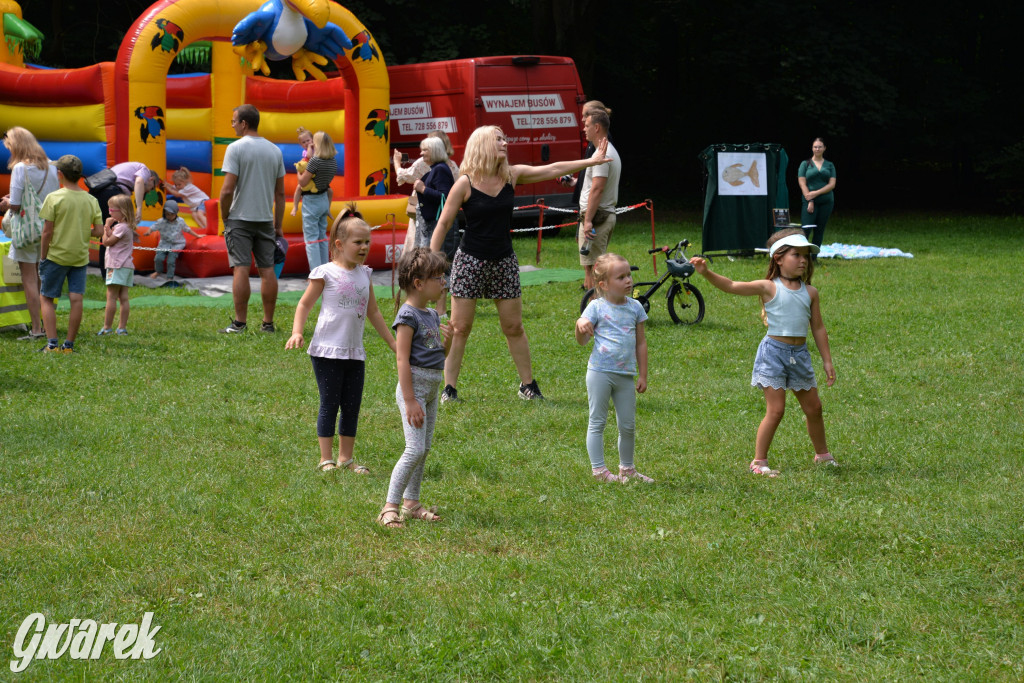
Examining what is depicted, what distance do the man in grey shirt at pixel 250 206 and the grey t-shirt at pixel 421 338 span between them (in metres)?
5.62

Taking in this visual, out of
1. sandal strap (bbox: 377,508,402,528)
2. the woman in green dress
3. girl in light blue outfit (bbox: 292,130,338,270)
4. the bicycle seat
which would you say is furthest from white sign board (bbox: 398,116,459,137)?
sandal strap (bbox: 377,508,402,528)

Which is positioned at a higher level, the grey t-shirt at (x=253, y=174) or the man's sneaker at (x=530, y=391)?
the grey t-shirt at (x=253, y=174)

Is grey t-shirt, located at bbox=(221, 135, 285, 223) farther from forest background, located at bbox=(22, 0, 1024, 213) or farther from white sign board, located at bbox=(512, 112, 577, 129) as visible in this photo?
forest background, located at bbox=(22, 0, 1024, 213)

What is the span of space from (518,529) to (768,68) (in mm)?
29199

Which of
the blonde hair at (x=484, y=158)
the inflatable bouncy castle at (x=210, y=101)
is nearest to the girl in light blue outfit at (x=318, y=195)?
the inflatable bouncy castle at (x=210, y=101)

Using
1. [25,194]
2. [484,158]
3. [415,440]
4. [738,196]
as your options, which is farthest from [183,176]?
[415,440]

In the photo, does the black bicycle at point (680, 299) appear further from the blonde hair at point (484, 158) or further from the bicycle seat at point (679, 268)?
the blonde hair at point (484, 158)

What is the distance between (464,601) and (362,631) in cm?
48

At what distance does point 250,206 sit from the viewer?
10.8 meters

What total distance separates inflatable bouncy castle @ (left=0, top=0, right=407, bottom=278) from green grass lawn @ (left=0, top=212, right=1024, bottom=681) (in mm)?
6069

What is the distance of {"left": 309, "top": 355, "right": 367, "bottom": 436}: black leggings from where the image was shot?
6.39m

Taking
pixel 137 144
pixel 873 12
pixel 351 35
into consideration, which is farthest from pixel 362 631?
pixel 873 12

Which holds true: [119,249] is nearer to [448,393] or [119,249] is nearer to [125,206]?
[125,206]

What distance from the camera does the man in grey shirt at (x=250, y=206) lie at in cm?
1068
